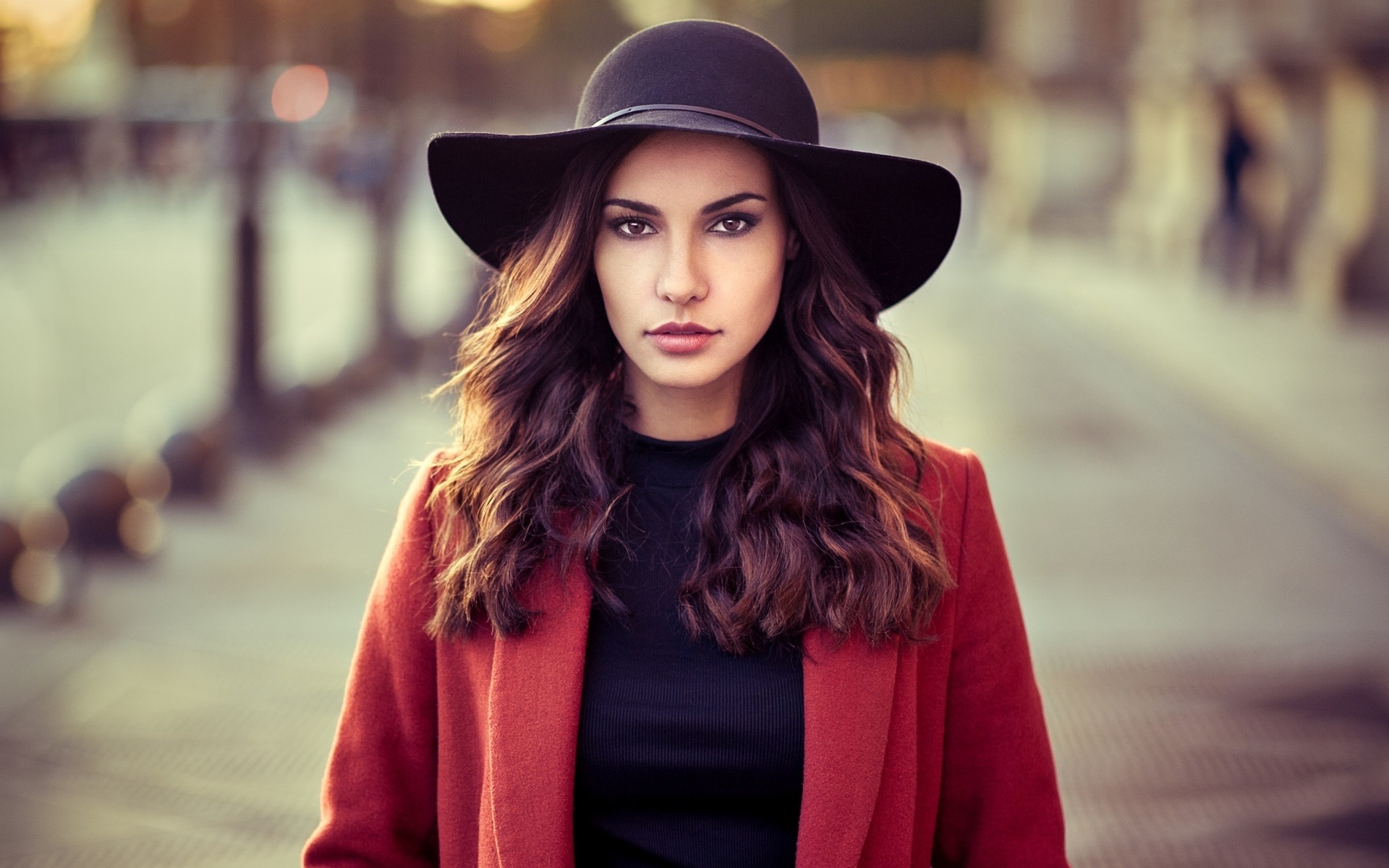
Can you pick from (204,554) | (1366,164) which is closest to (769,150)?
(204,554)

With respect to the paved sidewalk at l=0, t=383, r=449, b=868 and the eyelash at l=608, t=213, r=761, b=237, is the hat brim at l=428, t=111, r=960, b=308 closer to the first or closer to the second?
the eyelash at l=608, t=213, r=761, b=237

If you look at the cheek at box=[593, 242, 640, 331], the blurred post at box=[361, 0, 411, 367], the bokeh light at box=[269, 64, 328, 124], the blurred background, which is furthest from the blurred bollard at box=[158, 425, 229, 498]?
the cheek at box=[593, 242, 640, 331]

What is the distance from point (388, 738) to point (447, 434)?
8.16ft

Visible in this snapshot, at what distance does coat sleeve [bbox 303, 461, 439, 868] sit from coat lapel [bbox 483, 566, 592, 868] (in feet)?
0.48

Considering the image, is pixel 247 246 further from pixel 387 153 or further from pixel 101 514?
pixel 387 153

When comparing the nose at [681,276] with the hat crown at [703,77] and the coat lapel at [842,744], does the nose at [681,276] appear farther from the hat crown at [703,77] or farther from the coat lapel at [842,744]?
the coat lapel at [842,744]

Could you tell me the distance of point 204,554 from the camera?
6941 millimetres

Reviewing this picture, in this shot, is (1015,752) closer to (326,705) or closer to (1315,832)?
(1315,832)

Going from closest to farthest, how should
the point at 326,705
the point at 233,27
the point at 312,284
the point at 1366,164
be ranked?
the point at 326,705, the point at 233,27, the point at 1366,164, the point at 312,284

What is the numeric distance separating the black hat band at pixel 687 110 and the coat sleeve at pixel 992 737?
2.21ft

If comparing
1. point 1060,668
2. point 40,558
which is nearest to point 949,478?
point 1060,668

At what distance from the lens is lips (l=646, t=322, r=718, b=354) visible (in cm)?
→ 199

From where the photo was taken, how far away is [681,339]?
78.6 inches

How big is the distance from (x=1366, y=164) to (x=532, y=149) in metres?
14.0
